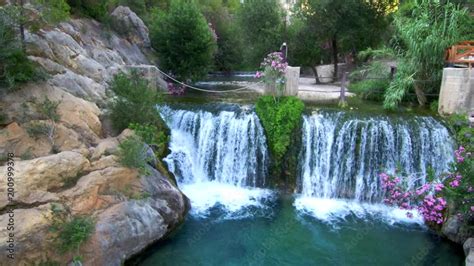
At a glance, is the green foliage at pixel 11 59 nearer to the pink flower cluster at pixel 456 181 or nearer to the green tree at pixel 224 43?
the pink flower cluster at pixel 456 181

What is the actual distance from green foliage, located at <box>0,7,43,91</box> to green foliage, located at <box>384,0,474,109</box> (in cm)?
1019

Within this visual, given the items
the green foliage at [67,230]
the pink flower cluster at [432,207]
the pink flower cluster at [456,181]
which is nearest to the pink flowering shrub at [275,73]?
the pink flower cluster at [432,207]

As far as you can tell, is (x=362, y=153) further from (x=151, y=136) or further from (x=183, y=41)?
(x=183, y=41)

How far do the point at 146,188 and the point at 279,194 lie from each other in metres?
4.17

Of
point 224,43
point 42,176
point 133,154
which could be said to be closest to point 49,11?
point 133,154

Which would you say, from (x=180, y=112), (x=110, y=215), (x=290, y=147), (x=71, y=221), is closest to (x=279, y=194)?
(x=290, y=147)

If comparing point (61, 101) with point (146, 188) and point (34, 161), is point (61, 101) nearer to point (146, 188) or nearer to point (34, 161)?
point (34, 161)

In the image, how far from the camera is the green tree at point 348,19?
16.6 meters

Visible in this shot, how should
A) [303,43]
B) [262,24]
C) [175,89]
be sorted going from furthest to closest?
1. [262,24]
2. [303,43]
3. [175,89]

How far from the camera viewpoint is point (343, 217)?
9.85m

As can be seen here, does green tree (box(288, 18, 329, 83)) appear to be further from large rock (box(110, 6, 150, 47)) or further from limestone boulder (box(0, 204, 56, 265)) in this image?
limestone boulder (box(0, 204, 56, 265))

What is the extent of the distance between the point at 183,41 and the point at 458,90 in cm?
1125

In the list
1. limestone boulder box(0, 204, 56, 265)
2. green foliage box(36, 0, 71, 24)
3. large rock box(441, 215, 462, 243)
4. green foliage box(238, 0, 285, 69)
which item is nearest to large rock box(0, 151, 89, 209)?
limestone boulder box(0, 204, 56, 265)

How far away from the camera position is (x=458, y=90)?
1143 centimetres
